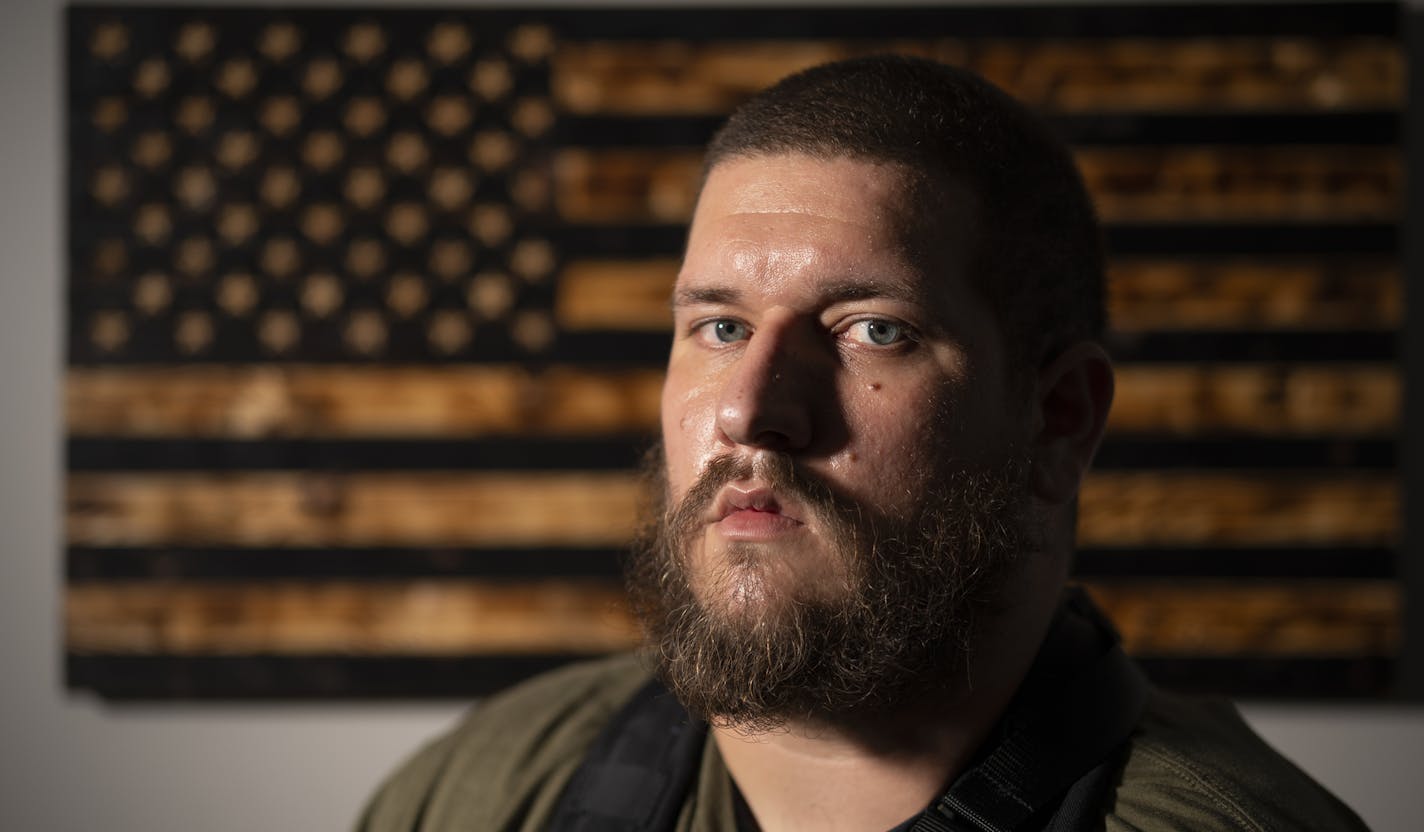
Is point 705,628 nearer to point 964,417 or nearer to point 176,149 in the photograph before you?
point 964,417

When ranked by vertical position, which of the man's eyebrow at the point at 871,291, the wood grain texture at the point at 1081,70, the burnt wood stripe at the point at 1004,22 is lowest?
the man's eyebrow at the point at 871,291

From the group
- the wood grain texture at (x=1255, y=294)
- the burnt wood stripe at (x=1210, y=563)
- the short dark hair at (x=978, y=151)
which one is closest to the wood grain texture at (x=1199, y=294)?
the wood grain texture at (x=1255, y=294)

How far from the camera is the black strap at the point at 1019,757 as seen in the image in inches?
32.9

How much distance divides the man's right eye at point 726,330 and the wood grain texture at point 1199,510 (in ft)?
3.81

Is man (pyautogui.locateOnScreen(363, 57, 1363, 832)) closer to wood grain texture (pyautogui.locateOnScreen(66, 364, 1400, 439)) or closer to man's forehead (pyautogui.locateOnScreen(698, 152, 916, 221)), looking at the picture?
man's forehead (pyautogui.locateOnScreen(698, 152, 916, 221))

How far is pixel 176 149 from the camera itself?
194cm

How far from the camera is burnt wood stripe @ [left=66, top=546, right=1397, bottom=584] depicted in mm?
1874

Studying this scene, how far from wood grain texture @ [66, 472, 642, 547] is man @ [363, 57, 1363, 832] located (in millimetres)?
931

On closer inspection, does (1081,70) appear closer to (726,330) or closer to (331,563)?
(726,330)

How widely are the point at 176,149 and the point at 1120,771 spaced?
181cm

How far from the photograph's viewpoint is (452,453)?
1.92m

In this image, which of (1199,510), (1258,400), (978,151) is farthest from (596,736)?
(1258,400)

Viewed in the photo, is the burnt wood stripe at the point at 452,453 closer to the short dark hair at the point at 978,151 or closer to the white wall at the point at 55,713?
the white wall at the point at 55,713

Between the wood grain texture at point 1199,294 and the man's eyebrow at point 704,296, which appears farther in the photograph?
the wood grain texture at point 1199,294
